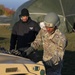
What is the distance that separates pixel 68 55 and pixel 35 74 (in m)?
10.8

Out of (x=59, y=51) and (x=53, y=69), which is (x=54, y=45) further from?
(x=53, y=69)

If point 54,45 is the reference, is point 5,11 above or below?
below

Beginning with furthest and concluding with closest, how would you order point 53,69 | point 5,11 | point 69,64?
point 5,11
point 69,64
point 53,69

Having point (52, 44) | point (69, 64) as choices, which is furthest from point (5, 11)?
point (52, 44)

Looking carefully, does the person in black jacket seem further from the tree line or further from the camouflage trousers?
the tree line

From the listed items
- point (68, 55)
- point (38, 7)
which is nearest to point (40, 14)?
point (38, 7)

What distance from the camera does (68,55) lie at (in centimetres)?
1597

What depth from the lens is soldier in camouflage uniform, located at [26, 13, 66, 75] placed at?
610 centimetres

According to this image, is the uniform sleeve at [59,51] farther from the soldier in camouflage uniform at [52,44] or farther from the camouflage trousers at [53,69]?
the camouflage trousers at [53,69]

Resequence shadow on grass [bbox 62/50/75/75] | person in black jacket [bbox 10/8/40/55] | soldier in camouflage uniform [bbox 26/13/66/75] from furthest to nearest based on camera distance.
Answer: shadow on grass [bbox 62/50/75/75], person in black jacket [bbox 10/8/40/55], soldier in camouflage uniform [bbox 26/13/66/75]

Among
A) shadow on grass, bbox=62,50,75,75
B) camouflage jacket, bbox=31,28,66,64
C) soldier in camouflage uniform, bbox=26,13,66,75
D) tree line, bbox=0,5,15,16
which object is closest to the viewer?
soldier in camouflage uniform, bbox=26,13,66,75

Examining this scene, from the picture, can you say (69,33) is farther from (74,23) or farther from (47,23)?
(47,23)

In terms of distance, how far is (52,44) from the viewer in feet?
20.7

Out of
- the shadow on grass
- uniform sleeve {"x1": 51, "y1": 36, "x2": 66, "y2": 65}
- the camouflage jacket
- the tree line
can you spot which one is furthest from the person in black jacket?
the tree line
